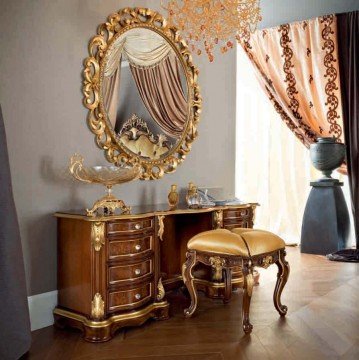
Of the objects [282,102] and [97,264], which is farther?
[282,102]

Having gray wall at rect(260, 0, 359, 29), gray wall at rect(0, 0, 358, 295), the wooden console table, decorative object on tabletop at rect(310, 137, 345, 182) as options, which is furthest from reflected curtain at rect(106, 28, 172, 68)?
decorative object on tabletop at rect(310, 137, 345, 182)

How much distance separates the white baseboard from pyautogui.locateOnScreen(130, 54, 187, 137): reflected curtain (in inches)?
59.8

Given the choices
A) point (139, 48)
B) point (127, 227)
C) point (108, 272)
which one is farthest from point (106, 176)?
point (139, 48)

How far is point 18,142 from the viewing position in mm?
2771

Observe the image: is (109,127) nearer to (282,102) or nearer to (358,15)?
(282,102)

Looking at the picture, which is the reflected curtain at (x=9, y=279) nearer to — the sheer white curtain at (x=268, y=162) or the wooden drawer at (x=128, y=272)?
the wooden drawer at (x=128, y=272)

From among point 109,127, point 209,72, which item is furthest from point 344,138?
point 109,127

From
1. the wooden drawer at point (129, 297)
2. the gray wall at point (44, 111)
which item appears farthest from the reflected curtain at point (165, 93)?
the wooden drawer at point (129, 297)

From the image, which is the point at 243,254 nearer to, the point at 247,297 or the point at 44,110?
the point at 247,297

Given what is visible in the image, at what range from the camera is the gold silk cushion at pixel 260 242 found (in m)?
2.77

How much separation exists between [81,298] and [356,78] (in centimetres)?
431

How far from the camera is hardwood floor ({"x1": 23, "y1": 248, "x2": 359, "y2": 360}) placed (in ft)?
7.77

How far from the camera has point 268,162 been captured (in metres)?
6.17

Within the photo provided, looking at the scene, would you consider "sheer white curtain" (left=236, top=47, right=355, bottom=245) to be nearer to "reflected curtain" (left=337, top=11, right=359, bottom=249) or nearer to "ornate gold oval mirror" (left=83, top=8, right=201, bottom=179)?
"reflected curtain" (left=337, top=11, right=359, bottom=249)
